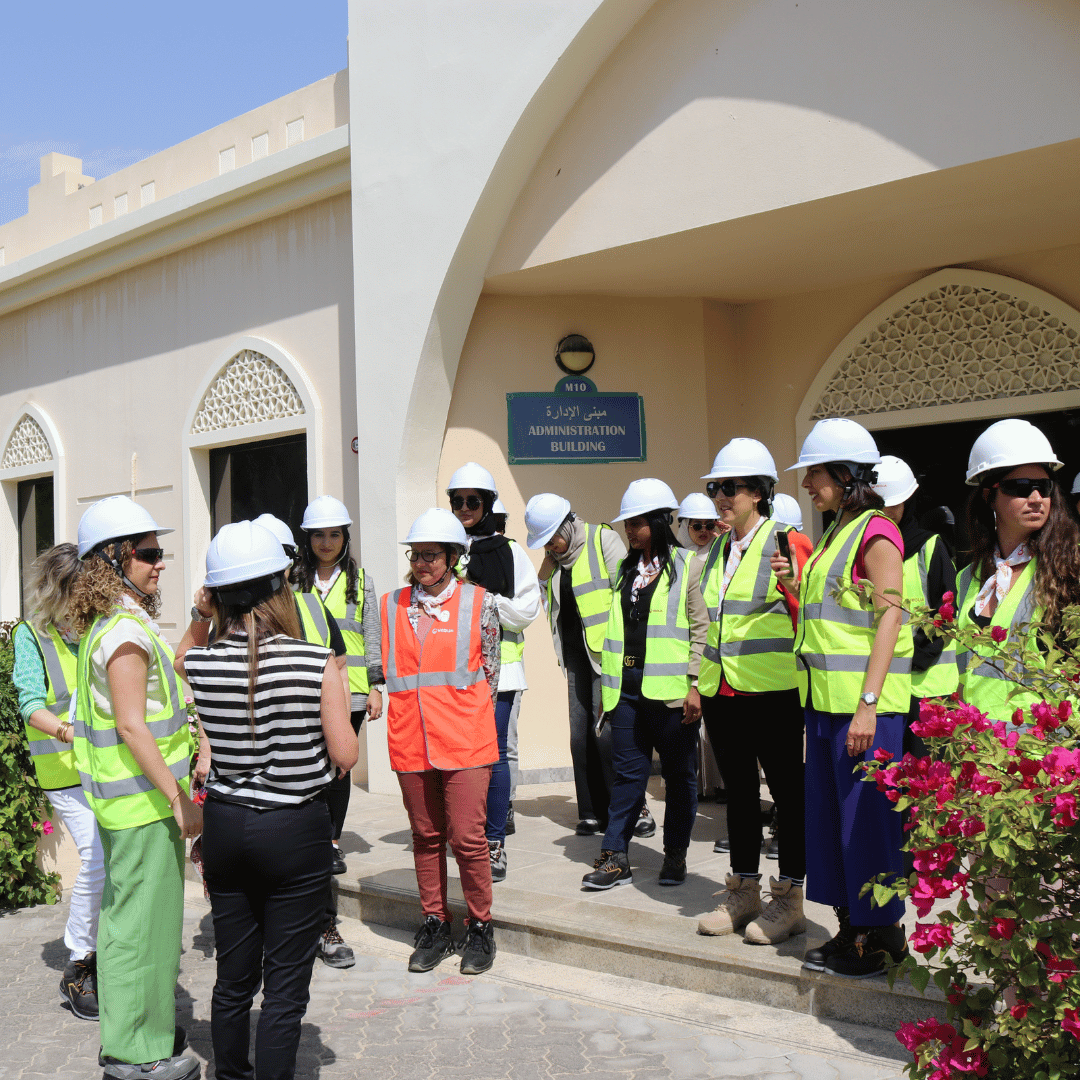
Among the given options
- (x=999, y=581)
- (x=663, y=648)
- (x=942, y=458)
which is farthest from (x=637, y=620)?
(x=942, y=458)

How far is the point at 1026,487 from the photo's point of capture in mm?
3602

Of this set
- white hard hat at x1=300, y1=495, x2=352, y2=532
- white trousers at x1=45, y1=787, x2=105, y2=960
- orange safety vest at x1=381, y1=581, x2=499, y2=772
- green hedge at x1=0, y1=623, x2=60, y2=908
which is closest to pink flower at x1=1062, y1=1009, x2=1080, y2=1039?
orange safety vest at x1=381, y1=581, x2=499, y2=772

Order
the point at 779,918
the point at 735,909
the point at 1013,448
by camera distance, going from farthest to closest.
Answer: the point at 735,909
the point at 779,918
the point at 1013,448

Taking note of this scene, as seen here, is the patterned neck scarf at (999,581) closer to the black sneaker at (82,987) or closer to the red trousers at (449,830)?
the red trousers at (449,830)

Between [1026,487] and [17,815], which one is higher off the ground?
[1026,487]

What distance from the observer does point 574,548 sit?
20.7ft

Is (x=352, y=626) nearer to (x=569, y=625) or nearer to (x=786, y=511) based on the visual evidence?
(x=569, y=625)

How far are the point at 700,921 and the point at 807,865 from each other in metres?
0.68

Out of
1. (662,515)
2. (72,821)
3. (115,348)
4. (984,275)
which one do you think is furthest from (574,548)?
(115,348)

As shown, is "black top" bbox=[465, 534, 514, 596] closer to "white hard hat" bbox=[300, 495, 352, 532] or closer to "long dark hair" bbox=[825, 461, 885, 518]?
"white hard hat" bbox=[300, 495, 352, 532]

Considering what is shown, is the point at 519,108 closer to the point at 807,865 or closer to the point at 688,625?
the point at 688,625

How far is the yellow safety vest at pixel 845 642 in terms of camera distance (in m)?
3.95

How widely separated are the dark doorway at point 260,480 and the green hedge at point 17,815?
3429 mm

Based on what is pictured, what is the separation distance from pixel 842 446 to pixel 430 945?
2.63 meters
